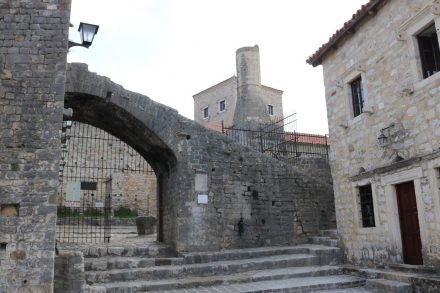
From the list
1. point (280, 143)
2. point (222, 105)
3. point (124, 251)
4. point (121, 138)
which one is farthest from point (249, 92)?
point (124, 251)

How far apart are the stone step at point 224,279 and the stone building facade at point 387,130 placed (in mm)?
1313

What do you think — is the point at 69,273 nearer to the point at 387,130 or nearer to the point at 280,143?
the point at 387,130

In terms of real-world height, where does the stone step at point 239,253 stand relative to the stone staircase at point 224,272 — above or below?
above

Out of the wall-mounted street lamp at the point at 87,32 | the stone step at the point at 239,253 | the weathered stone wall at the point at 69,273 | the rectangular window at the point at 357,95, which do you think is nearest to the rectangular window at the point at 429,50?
the rectangular window at the point at 357,95

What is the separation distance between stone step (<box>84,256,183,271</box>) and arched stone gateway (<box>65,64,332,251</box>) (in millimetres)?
757

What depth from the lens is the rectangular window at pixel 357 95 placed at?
32.1 ft

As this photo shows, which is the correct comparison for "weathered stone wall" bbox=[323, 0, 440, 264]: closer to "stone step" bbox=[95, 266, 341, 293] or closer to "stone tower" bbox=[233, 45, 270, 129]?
"stone step" bbox=[95, 266, 341, 293]

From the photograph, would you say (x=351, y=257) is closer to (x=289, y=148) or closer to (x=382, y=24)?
(x=382, y=24)

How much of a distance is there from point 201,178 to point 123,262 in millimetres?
3034

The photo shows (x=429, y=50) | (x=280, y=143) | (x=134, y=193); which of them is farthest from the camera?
(x=134, y=193)

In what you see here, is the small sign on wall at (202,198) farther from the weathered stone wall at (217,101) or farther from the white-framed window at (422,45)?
the weathered stone wall at (217,101)

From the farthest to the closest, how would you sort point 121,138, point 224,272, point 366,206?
point 121,138
point 366,206
point 224,272

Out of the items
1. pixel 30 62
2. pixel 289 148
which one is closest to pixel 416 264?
pixel 30 62

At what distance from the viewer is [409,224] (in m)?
8.17
